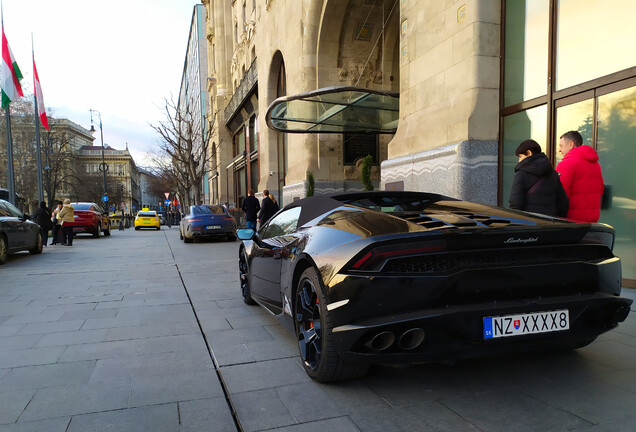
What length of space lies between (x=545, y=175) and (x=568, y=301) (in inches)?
93.7

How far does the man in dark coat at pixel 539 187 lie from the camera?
4.48 metres

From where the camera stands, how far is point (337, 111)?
41.4 ft

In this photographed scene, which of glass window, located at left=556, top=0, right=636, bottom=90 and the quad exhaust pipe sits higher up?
glass window, located at left=556, top=0, right=636, bottom=90

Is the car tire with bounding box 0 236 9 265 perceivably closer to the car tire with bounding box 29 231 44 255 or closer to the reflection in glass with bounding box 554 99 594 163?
the car tire with bounding box 29 231 44 255

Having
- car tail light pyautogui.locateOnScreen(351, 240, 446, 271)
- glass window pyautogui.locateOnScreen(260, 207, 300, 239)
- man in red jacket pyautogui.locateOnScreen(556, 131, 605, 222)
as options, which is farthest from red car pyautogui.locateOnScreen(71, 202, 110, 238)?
car tail light pyautogui.locateOnScreen(351, 240, 446, 271)

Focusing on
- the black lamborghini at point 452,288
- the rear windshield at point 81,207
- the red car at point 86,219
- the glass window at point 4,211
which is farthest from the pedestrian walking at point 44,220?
the black lamborghini at point 452,288

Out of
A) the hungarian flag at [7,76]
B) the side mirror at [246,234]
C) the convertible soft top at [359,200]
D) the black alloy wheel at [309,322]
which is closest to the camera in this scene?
the black alloy wheel at [309,322]

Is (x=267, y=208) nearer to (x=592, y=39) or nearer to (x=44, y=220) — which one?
(x=44, y=220)

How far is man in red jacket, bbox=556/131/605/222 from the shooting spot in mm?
4594

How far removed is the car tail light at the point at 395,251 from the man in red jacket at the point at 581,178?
3045 mm

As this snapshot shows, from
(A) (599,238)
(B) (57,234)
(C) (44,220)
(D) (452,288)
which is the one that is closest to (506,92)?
(A) (599,238)

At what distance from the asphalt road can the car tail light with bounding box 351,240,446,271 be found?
832mm

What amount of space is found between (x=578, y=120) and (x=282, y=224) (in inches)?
194

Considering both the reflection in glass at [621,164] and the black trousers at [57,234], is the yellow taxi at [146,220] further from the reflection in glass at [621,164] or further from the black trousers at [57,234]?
the reflection in glass at [621,164]
